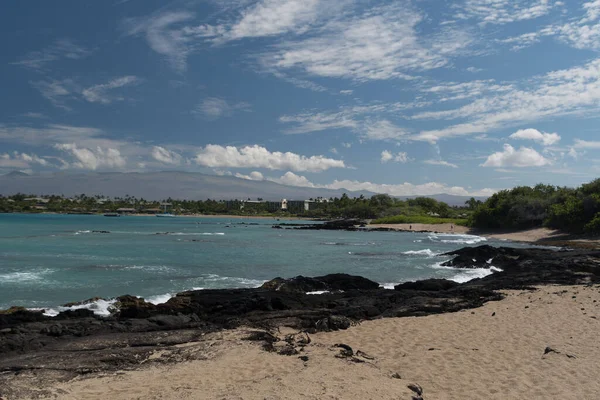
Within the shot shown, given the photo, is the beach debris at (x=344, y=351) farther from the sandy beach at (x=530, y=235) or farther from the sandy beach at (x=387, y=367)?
the sandy beach at (x=530, y=235)

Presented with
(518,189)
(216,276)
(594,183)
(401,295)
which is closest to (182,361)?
(401,295)

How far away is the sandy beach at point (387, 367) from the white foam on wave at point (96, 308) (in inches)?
223

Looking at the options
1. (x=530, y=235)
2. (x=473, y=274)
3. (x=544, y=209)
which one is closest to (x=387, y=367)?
A: (x=473, y=274)

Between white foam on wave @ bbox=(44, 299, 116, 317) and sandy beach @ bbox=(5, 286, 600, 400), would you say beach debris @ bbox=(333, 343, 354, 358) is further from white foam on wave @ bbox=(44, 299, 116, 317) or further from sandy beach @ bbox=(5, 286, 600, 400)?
white foam on wave @ bbox=(44, 299, 116, 317)

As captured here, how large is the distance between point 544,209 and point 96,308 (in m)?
66.6

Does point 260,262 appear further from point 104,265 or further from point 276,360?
point 276,360

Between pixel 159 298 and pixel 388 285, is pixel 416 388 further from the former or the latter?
pixel 388 285

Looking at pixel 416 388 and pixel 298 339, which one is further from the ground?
pixel 416 388

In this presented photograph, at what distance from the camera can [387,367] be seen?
8.87 m

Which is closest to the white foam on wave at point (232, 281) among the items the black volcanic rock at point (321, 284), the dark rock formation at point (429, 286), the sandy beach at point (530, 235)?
the black volcanic rock at point (321, 284)

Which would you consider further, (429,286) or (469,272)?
(469,272)

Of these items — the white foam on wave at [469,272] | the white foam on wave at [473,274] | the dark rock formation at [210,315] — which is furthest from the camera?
the white foam on wave at [469,272]

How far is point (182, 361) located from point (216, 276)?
56.0 feet

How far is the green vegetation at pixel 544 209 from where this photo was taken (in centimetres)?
5349
